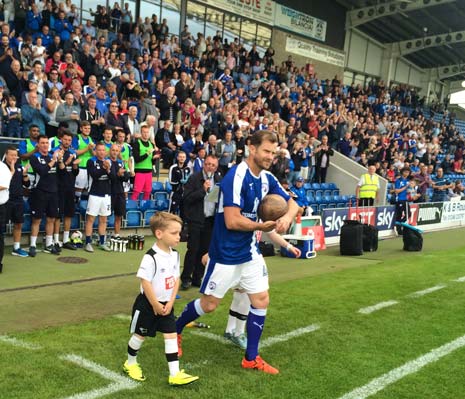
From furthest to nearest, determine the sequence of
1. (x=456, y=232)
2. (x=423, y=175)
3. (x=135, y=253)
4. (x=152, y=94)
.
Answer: (x=423, y=175) → (x=456, y=232) → (x=152, y=94) → (x=135, y=253)

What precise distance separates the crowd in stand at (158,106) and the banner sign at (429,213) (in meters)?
2.51

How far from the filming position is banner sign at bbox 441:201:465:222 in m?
18.6

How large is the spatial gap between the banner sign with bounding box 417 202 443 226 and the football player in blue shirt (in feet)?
44.8

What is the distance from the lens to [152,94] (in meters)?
15.6

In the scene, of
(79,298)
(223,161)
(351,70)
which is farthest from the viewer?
(351,70)

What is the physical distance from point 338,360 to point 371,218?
10324 millimetres

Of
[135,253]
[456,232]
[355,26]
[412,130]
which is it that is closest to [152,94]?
[135,253]

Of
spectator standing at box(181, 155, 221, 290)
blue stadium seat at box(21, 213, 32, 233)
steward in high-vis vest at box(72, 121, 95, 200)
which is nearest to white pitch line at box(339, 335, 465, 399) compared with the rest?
spectator standing at box(181, 155, 221, 290)

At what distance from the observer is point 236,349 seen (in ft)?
17.3

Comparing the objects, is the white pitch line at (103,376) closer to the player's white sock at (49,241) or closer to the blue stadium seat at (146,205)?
the player's white sock at (49,241)

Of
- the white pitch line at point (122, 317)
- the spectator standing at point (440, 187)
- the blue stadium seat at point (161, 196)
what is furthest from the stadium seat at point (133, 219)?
the spectator standing at point (440, 187)

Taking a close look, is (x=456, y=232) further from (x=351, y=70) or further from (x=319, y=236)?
(x=351, y=70)

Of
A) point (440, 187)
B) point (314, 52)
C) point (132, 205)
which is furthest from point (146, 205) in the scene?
point (314, 52)

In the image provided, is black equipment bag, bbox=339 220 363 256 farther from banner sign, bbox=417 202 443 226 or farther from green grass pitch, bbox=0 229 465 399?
banner sign, bbox=417 202 443 226
